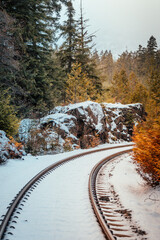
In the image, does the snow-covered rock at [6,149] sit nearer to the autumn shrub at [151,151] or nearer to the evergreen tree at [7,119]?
the evergreen tree at [7,119]

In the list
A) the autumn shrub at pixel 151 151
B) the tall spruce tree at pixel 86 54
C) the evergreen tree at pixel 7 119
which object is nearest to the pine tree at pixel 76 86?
the tall spruce tree at pixel 86 54

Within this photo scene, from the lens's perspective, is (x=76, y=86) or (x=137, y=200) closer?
(x=137, y=200)

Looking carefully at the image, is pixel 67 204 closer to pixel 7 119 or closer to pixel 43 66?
pixel 7 119

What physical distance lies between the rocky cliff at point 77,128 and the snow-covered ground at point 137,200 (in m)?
6.17

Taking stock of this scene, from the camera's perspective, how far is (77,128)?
15.8 meters

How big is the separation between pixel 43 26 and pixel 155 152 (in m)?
15.4

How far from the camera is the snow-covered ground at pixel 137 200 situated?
3.54 metres

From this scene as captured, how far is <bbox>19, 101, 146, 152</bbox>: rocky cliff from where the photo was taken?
12359 millimetres

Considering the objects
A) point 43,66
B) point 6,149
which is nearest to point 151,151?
point 6,149

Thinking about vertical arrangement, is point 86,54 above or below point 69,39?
below

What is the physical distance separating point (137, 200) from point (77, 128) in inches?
442

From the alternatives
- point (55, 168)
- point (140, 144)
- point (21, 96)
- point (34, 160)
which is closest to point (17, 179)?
point (55, 168)

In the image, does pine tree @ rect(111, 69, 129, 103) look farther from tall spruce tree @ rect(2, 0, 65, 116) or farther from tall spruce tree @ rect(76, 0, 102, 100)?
tall spruce tree @ rect(2, 0, 65, 116)

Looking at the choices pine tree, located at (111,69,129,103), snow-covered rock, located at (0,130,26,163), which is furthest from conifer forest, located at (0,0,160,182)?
pine tree, located at (111,69,129,103)
